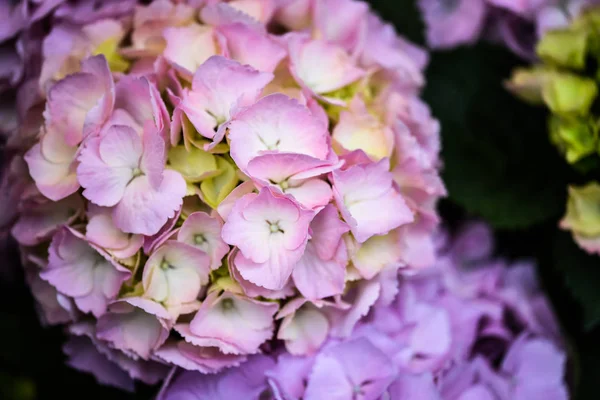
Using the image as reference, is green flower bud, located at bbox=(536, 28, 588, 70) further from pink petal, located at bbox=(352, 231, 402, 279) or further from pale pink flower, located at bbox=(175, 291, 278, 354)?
pale pink flower, located at bbox=(175, 291, 278, 354)

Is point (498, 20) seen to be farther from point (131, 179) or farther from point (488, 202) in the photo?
point (131, 179)

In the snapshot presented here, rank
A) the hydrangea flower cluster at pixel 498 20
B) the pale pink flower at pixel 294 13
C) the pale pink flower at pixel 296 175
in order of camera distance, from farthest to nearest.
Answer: the hydrangea flower cluster at pixel 498 20, the pale pink flower at pixel 294 13, the pale pink flower at pixel 296 175

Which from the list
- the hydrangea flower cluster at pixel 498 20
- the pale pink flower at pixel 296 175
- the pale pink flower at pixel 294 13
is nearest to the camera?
the pale pink flower at pixel 296 175

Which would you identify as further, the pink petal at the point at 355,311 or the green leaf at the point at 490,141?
the green leaf at the point at 490,141

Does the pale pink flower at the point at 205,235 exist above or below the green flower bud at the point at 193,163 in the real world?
below

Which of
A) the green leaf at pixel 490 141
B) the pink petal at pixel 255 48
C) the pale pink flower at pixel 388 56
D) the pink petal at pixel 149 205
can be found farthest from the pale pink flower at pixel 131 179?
the green leaf at pixel 490 141

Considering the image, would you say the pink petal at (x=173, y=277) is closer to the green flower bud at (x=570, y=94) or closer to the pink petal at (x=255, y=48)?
the pink petal at (x=255, y=48)

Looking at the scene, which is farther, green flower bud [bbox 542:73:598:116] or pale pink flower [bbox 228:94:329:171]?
green flower bud [bbox 542:73:598:116]

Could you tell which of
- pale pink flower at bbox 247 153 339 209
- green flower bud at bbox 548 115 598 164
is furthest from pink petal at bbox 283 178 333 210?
green flower bud at bbox 548 115 598 164
